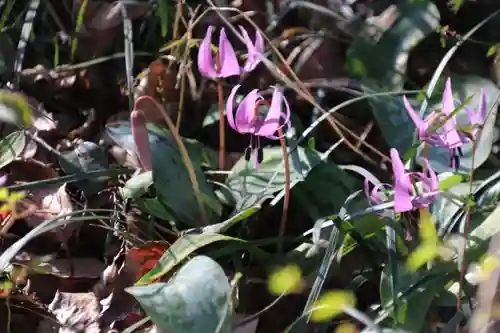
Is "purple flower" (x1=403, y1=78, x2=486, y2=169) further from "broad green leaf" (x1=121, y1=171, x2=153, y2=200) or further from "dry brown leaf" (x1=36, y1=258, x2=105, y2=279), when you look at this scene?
"dry brown leaf" (x1=36, y1=258, x2=105, y2=279)

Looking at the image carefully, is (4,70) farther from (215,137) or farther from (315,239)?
(315,239)

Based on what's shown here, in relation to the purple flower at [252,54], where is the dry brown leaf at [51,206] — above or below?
below

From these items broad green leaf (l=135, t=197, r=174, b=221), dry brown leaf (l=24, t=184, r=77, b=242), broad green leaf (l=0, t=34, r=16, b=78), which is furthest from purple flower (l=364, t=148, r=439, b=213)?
broad green leaf (l=0, t=34, r=16, b=78)

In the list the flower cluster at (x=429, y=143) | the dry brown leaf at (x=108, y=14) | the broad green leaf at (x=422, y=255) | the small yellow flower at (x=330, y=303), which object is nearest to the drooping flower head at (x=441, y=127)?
the flower cluster at (x=429, y=143)

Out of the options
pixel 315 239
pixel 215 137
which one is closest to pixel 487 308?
pixel 315 239

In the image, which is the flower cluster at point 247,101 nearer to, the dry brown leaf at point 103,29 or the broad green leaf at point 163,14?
the broad green leaf at point 163,14

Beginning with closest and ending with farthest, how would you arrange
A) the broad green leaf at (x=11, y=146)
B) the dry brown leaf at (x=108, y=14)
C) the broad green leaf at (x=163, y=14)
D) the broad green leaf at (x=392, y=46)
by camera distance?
the broad green leaf at (x=11, y=146)
the broad green leaf at (x=392, y=46)
the broad green leaf at (x=163, y=14)
the dry brown leaf at (x=108, y=14)

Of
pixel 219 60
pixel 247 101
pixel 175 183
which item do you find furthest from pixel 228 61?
pixel 175 183
